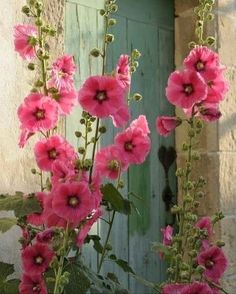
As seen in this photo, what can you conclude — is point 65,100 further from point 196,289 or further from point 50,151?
point 196,289

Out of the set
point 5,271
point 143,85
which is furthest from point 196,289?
point 143,85

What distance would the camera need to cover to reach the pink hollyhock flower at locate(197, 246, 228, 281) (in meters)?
1.70

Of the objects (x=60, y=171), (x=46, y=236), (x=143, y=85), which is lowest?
(x=46, y=236)

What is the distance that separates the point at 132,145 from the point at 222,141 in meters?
1.50

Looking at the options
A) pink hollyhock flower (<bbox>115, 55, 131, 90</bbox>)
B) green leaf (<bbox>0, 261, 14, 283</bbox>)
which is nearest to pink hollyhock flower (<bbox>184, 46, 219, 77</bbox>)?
pink hollyhock flower (<bbox>115, 55, 131, 90</bbox>)

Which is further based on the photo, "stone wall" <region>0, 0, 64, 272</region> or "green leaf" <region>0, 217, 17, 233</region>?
"stone wall" <region>0, 0, 64, 272</region>

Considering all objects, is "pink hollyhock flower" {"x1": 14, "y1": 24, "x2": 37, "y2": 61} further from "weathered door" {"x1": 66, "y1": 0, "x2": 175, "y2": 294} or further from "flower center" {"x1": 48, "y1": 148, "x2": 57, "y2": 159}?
"weathered door" {"x1": 66, "y1": 0, "x2": 175, "y2": 294}

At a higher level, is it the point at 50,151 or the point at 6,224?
the point at 50,151

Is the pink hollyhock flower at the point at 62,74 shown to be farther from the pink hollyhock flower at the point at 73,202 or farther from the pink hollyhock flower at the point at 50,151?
the pink hollyhock flower at the point at 73,202

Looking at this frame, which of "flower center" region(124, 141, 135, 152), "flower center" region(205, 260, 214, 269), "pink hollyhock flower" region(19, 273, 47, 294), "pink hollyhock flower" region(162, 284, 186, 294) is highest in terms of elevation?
"flower center" region(124, 141, 135, 152)

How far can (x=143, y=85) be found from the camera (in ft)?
9.67

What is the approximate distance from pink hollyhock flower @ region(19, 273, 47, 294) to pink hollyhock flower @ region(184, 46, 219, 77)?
64 centimetres

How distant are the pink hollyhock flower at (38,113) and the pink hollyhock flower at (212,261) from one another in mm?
532

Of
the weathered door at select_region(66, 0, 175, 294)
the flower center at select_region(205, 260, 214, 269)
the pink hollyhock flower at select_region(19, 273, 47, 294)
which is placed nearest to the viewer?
the pink hollyhock flower at select_region(19, 273, 47, 294)
